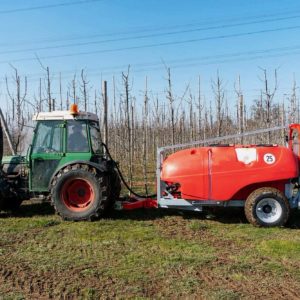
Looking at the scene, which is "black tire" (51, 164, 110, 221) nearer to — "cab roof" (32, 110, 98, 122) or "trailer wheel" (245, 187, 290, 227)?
"cab roof" (32, 110, 98, 122)

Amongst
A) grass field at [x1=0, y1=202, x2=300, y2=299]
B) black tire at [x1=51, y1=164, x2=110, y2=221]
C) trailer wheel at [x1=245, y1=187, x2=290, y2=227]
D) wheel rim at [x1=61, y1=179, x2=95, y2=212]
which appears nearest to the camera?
grass field at [x1=0, y1=202, x2=300, y2=299]

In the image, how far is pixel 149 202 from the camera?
26.9ft

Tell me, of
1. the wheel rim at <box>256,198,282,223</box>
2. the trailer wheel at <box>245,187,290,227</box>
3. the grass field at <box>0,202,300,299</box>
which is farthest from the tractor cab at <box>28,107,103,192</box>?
the wheel rim at <box>256,198,282,223</box>

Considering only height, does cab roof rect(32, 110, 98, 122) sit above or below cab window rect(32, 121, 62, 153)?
above

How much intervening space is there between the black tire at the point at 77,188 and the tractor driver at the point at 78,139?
0.38 metres

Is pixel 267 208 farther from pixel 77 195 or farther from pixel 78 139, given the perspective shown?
pixel 78 139

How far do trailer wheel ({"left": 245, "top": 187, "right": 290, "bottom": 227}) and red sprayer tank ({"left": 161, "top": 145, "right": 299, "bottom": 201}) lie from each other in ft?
0.75

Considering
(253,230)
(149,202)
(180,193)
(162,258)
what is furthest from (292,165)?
(162,258)

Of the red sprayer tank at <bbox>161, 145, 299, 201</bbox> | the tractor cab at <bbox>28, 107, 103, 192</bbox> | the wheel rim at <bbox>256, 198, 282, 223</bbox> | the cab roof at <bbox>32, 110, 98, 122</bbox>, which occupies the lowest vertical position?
the wheel rim at <bbox>256, 198, 282, 223</bbox>

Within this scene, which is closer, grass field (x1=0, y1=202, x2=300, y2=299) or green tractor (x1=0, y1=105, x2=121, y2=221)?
grass field (x1=0, y1=202, x2=300, y2=299)

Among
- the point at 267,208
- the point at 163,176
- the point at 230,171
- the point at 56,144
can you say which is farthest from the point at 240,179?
the point at 56,144

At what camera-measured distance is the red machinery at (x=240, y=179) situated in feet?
24.5

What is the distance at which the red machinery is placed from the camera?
7.46m

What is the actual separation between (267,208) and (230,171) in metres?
0.87
